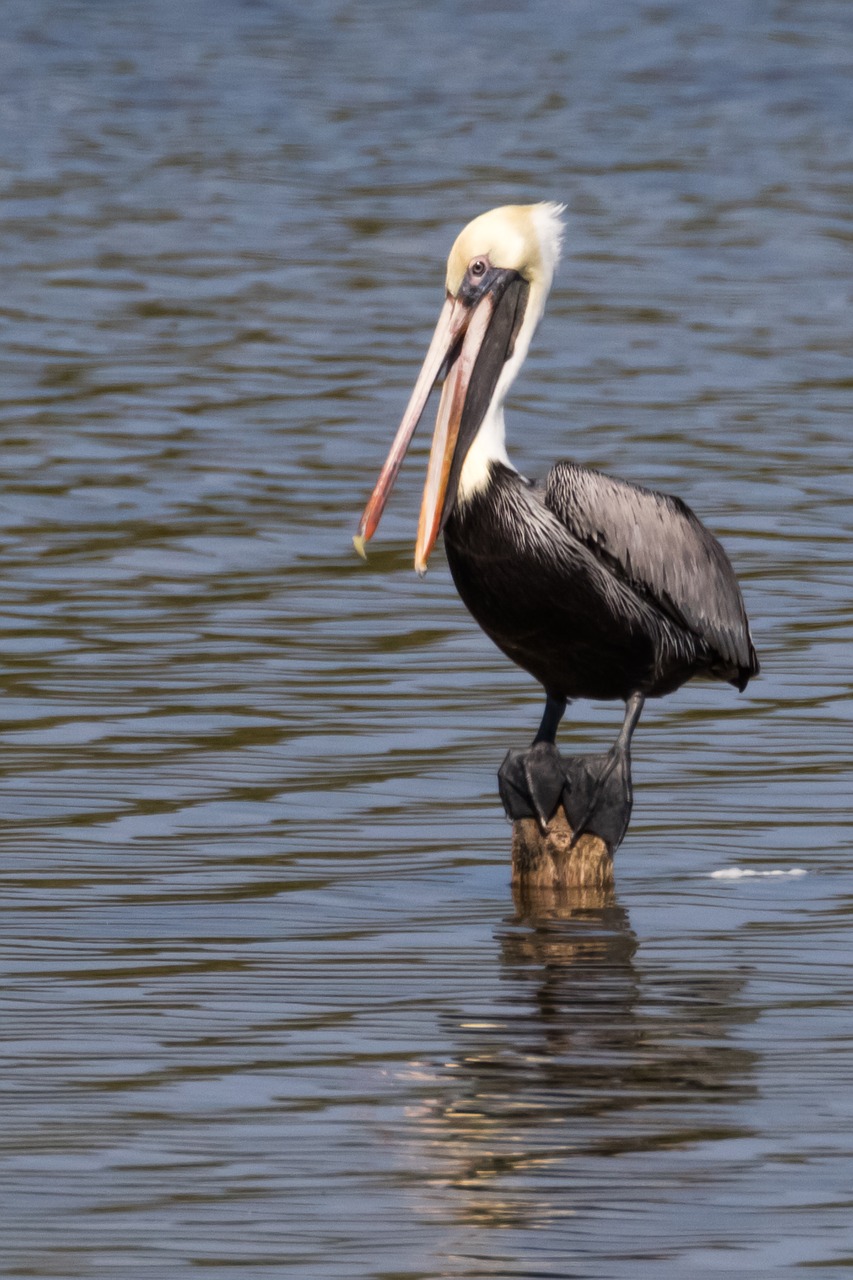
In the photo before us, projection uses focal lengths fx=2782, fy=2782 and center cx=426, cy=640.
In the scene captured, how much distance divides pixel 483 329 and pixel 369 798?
111 cm

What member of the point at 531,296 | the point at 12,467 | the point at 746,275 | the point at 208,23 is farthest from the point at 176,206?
the point at 531,296

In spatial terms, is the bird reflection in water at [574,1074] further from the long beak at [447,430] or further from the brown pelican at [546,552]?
the long beak at [447,430]

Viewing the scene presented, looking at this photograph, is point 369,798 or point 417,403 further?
point 369,798

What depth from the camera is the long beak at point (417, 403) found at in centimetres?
541

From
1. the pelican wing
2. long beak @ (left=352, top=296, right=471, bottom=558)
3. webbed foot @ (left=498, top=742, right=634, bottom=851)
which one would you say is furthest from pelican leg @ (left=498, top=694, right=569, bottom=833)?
long beak @ (left=352, top=296, right=471, bottom=558)

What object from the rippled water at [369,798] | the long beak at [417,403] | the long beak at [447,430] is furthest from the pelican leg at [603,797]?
the long beak at [417,403]

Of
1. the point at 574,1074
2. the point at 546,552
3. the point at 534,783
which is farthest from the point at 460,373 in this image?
the point at 574,1074

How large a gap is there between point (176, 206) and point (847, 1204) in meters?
13.1

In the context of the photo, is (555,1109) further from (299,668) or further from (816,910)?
(299,668)

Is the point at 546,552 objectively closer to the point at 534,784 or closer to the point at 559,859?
the point at 534,784

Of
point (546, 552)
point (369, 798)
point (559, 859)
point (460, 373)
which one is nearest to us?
point (546, 552)

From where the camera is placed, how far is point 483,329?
5512 mm

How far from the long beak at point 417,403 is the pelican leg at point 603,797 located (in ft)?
2.02

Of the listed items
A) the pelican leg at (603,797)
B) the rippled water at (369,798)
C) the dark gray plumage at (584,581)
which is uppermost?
the dark gray plumage at (584,581)
